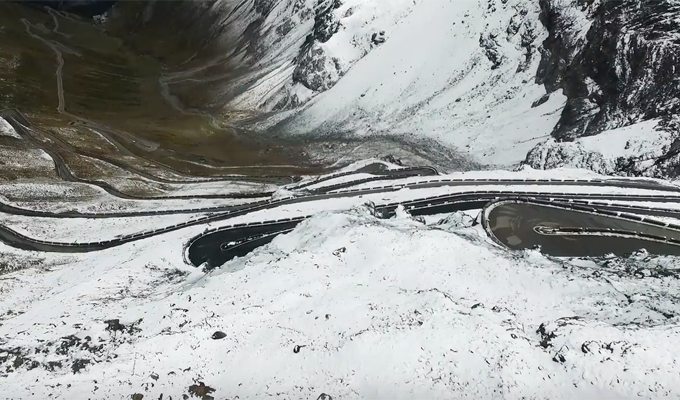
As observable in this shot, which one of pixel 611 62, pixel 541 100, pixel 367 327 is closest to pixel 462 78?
pixel 541 100

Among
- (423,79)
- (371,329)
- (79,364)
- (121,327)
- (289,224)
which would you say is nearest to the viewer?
(371,329)

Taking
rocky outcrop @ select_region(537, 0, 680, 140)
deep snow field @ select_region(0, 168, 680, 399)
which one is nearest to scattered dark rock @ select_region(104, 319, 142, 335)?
deep snow field @ select_region(0, 168, 680, 399)

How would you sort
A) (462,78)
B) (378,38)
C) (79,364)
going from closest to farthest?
(79,364) → (462,78) → (378,38)

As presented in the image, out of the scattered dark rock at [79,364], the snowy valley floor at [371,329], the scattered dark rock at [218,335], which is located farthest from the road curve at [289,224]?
the scattered dark rock at [79,364]

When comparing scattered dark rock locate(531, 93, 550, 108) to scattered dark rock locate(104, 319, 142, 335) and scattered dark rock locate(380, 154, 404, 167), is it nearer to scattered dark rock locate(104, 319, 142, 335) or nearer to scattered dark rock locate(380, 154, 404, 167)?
scattered dark rock locate(380, 154, 404, 167)

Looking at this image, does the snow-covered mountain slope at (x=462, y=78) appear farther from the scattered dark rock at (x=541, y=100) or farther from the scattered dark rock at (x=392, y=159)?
the scattered dark rock at (x=392, y=159)

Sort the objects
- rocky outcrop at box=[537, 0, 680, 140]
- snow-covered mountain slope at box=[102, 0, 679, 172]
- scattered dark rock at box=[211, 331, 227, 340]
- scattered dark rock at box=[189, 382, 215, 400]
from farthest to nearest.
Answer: snow-covered mountain slope at box=[102, 0, 679, 172]
rocky outcrop at box=[537, 0, 680, 140]
scattered dark rock at box=[211, 331, 227, 340]
scattered dark rock at box=[189, 382, 215, 400]

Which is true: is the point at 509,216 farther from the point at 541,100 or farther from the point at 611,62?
the point at 541,100
